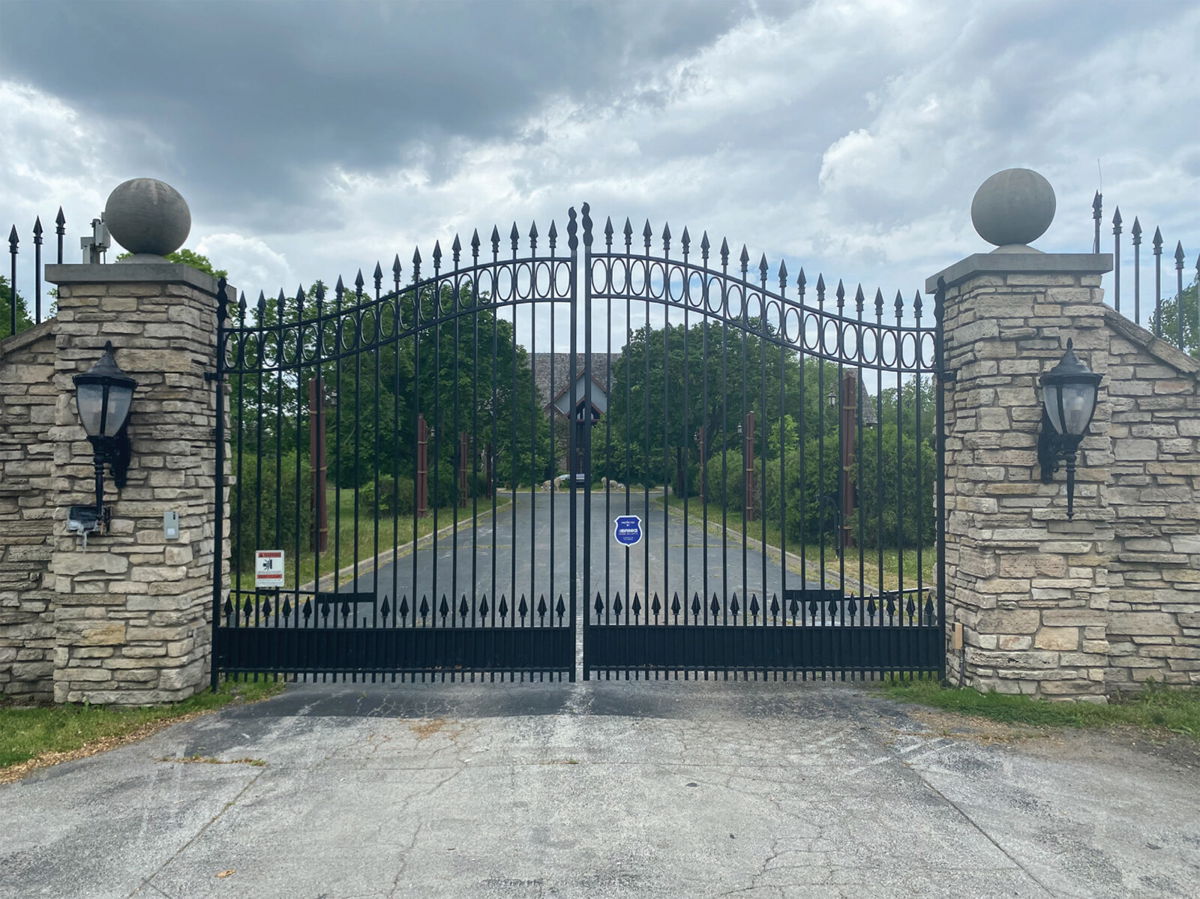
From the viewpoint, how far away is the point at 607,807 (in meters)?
4.11

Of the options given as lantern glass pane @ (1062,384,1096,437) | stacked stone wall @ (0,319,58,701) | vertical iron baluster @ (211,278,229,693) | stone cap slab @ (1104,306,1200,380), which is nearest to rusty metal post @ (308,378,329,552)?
vertical iron baluster @ (211,278,229,693)

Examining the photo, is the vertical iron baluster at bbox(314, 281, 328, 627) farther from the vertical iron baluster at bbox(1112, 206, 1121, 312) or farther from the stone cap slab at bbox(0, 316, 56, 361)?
the vertical iron baluster at bbox(1112, 206, 1121, 312)

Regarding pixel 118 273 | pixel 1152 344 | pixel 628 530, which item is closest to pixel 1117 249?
pixel 1152 344

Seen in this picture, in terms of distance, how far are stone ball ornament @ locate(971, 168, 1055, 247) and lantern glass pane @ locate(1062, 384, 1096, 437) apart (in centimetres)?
142

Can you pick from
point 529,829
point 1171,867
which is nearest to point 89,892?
point 529,829

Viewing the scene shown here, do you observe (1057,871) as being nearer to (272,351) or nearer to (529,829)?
(529,829)

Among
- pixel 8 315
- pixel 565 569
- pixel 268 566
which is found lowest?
pixel 565 569

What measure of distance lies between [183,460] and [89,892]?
3.32m

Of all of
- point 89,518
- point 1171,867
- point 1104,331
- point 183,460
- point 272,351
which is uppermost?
point 272,351

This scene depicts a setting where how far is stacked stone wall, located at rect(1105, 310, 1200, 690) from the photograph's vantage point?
6.00 meters

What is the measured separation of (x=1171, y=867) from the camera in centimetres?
355

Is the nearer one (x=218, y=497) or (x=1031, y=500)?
(x=1031, y=500)

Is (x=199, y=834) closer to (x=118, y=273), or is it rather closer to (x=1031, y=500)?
(x=118, y=273)

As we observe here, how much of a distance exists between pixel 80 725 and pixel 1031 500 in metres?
7.41
